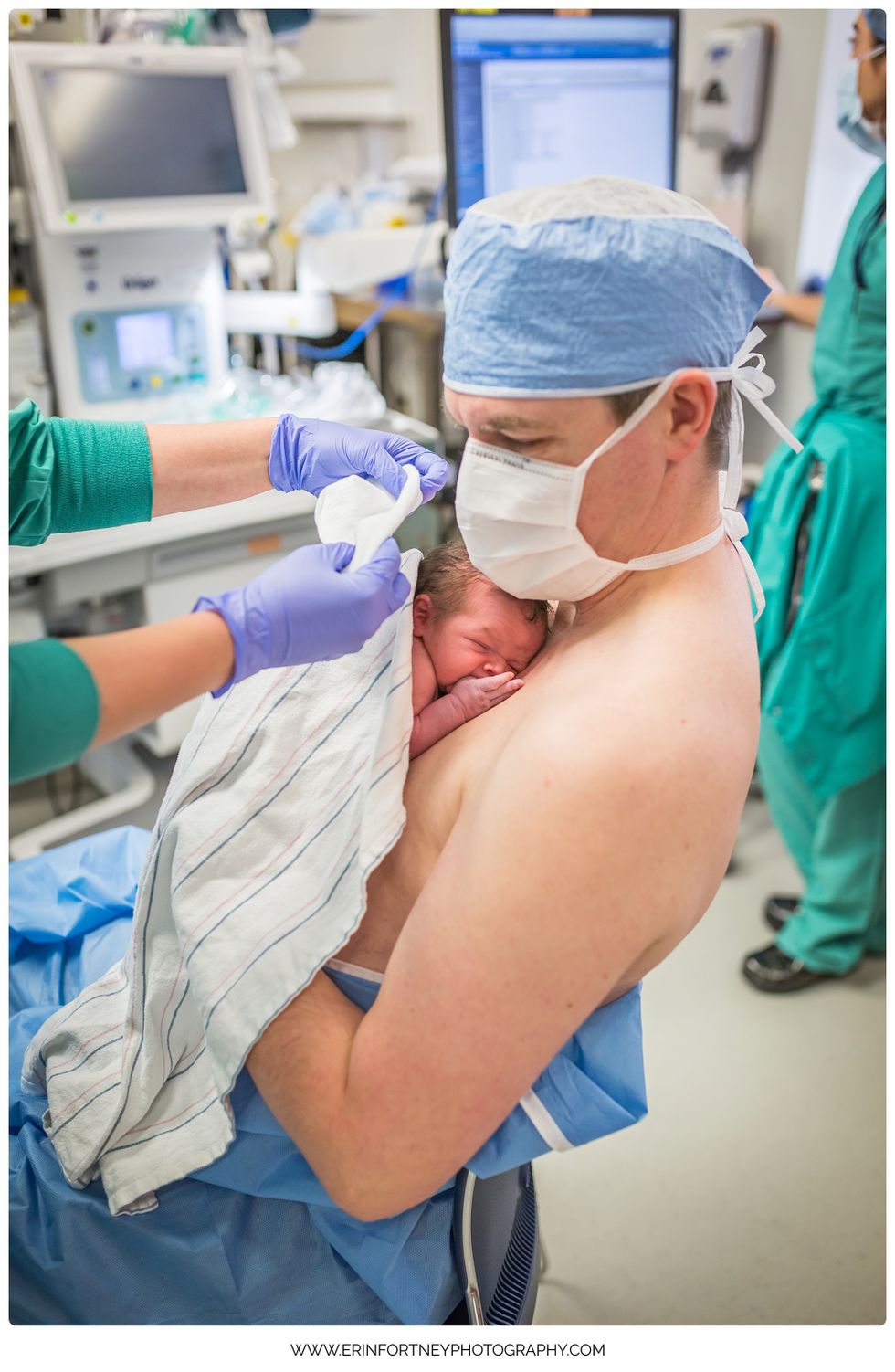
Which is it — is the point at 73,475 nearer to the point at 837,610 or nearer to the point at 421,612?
the point at 421,612

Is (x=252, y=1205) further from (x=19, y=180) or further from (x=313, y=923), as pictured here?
(x=19, y=180)

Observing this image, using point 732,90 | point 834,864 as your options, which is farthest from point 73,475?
point 732,90

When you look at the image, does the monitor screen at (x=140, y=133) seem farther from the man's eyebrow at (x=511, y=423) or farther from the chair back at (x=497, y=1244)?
the chair back at (x=497, y=1244)

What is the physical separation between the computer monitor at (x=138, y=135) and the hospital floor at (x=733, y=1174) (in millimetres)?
2015

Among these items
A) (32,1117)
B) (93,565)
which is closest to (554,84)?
(93,565)

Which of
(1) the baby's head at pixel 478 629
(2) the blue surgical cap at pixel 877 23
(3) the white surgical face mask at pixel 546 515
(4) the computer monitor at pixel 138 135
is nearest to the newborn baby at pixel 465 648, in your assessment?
(1) the baby's head at pixel 478 629

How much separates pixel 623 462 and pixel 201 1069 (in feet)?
2.22

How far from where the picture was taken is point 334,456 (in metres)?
1.22

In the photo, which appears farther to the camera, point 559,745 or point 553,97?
point 553,97

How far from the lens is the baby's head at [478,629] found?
1.12 m

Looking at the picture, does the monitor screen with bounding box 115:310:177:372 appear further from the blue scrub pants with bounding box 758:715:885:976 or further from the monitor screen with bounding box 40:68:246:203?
the blue scrub pants with bounding box 758:715:885:976

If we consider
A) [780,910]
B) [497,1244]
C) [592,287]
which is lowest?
[780,910]

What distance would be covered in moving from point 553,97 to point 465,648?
1.71m

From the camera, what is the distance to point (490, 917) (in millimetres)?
814
